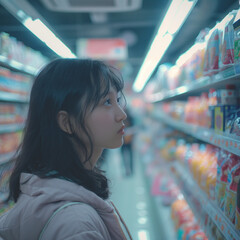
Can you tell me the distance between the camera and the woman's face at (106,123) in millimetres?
1119

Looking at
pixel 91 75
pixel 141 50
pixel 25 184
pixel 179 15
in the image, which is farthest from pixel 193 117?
pixel 141 50

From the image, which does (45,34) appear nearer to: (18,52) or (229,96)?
(18,52)

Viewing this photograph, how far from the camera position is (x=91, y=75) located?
3.63 ft

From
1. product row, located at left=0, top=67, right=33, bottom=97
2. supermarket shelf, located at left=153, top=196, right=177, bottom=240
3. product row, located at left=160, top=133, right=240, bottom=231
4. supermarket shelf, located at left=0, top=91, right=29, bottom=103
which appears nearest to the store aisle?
supermarket shelf, located at left=153, top=196, right=177, bottom=240

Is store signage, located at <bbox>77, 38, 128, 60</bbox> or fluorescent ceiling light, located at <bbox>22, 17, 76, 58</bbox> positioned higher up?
store signage, located at <bbox>77, 38, 128, 60</bbox>

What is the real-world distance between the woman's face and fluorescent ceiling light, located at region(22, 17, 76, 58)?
130 centimetres

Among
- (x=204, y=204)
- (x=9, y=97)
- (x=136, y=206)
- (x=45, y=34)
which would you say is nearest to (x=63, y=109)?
(x=204, y=204)

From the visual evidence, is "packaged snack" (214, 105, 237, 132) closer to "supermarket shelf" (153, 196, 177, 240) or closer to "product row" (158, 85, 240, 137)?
"product row" (158, 85, 240, 137)

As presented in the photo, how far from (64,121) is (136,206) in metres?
3.52

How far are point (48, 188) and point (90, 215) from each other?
184 mm

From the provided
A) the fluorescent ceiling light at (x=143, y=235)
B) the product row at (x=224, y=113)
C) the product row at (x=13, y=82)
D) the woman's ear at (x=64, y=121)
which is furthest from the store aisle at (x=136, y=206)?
the product row at (x=13, y=82)

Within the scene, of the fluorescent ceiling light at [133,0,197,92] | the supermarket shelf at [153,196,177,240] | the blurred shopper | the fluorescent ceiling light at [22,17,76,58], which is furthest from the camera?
the blurred shopper

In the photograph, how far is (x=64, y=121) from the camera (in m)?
1.11

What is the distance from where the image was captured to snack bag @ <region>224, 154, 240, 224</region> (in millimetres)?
1309
